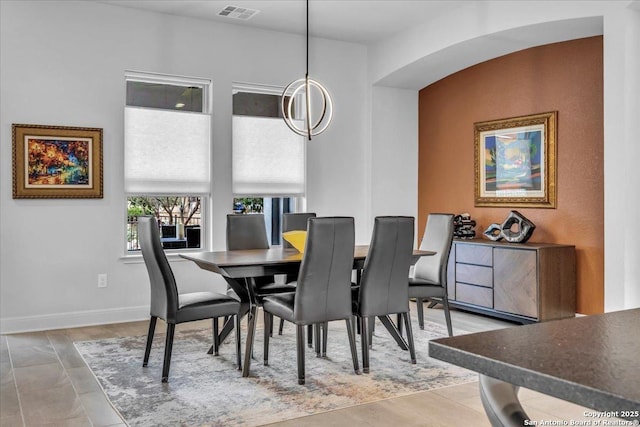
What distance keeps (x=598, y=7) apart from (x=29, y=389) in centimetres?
489

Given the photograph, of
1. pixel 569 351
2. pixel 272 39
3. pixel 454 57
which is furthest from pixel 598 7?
pixel 569 351

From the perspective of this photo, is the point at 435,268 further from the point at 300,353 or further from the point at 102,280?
the point at 102,280

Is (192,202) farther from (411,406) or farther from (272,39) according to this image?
(411,406)

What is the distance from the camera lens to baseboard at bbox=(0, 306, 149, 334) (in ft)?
16.6

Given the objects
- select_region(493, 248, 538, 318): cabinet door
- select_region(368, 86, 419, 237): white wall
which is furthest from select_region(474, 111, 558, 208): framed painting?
select_region(368, 86, 419, 237): white wall

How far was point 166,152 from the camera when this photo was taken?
5730mm

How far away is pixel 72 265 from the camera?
5.33 meters

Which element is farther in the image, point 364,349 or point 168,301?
point 364,349

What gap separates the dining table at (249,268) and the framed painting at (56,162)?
1757mm

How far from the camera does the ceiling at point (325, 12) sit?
546 centimetres

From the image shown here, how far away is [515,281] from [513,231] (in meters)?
0.70

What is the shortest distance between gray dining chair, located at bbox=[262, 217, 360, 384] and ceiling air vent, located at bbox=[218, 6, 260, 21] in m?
2.94

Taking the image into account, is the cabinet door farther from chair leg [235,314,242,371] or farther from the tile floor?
chair leg [235,314,242,371]

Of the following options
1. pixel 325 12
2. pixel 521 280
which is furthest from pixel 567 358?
pixel 325 12
